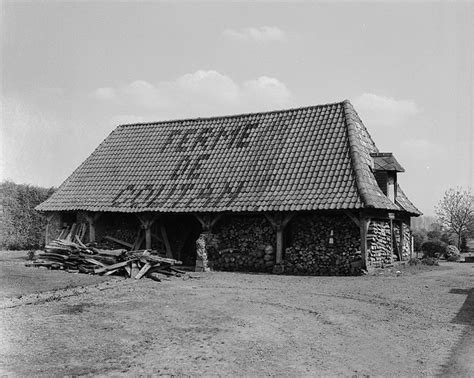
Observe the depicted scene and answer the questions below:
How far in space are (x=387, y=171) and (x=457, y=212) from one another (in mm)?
23996

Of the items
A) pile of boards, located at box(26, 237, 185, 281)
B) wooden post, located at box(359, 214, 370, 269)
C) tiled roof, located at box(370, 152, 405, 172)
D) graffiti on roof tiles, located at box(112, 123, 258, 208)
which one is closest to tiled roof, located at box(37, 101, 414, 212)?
graffiti on roof tiles, located at box(112, 123, 258, 208)

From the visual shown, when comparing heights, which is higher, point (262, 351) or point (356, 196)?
point (356, 196)

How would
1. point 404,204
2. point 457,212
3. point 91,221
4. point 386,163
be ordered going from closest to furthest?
point 386,163, point 91,221, point 404,204, point 457,212

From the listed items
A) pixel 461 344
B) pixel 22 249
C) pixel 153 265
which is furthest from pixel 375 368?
pixel 22 249

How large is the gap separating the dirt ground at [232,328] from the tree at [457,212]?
2715 cm

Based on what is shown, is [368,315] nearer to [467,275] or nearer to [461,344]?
[461,344]

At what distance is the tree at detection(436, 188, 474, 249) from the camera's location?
3953 centimetres

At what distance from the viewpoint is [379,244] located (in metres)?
18.6

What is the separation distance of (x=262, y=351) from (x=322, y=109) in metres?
17.1


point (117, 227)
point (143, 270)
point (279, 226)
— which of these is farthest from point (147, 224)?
point (279, 226)

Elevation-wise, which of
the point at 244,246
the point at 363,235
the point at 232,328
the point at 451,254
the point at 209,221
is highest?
the point at 209,221

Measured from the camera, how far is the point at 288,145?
70.7ft

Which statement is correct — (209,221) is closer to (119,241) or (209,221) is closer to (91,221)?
(119,241)

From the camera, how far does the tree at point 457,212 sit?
130 ft
